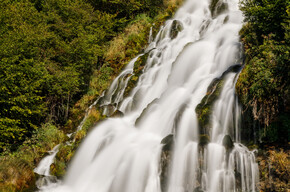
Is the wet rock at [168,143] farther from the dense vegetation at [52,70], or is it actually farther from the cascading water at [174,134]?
the dense vegetation at [52,70]

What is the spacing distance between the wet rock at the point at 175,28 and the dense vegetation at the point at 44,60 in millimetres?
4152

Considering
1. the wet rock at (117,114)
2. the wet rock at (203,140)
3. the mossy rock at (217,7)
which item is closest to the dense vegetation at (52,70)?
the wet rock at (117,114)

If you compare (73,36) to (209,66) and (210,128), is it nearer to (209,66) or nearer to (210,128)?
(209,66)

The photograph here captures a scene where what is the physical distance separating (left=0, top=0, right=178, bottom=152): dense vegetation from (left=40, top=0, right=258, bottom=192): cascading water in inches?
121

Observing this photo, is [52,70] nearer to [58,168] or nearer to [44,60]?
[44,60]

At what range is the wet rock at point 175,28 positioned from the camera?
1703 cm

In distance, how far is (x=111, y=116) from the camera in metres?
11.7

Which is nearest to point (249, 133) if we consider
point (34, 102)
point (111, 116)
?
point (111, 116)

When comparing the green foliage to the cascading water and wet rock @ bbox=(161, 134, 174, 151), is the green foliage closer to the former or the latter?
the cascading water

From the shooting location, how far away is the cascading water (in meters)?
7.20

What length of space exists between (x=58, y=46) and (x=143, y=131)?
30.4 ft

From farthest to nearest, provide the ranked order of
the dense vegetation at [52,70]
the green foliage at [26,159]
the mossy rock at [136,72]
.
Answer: the mossy rock at [136,72] → the dense vegetation at [52,70] → the green foliage at [26,159]

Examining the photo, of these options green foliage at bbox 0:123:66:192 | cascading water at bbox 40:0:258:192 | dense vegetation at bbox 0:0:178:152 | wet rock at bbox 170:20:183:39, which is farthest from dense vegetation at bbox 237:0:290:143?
dense vegetation at bbox 0:0:178:152

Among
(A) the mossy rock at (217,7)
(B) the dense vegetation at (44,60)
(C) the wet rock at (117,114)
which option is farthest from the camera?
(A) the mossy rock at (217,7)
